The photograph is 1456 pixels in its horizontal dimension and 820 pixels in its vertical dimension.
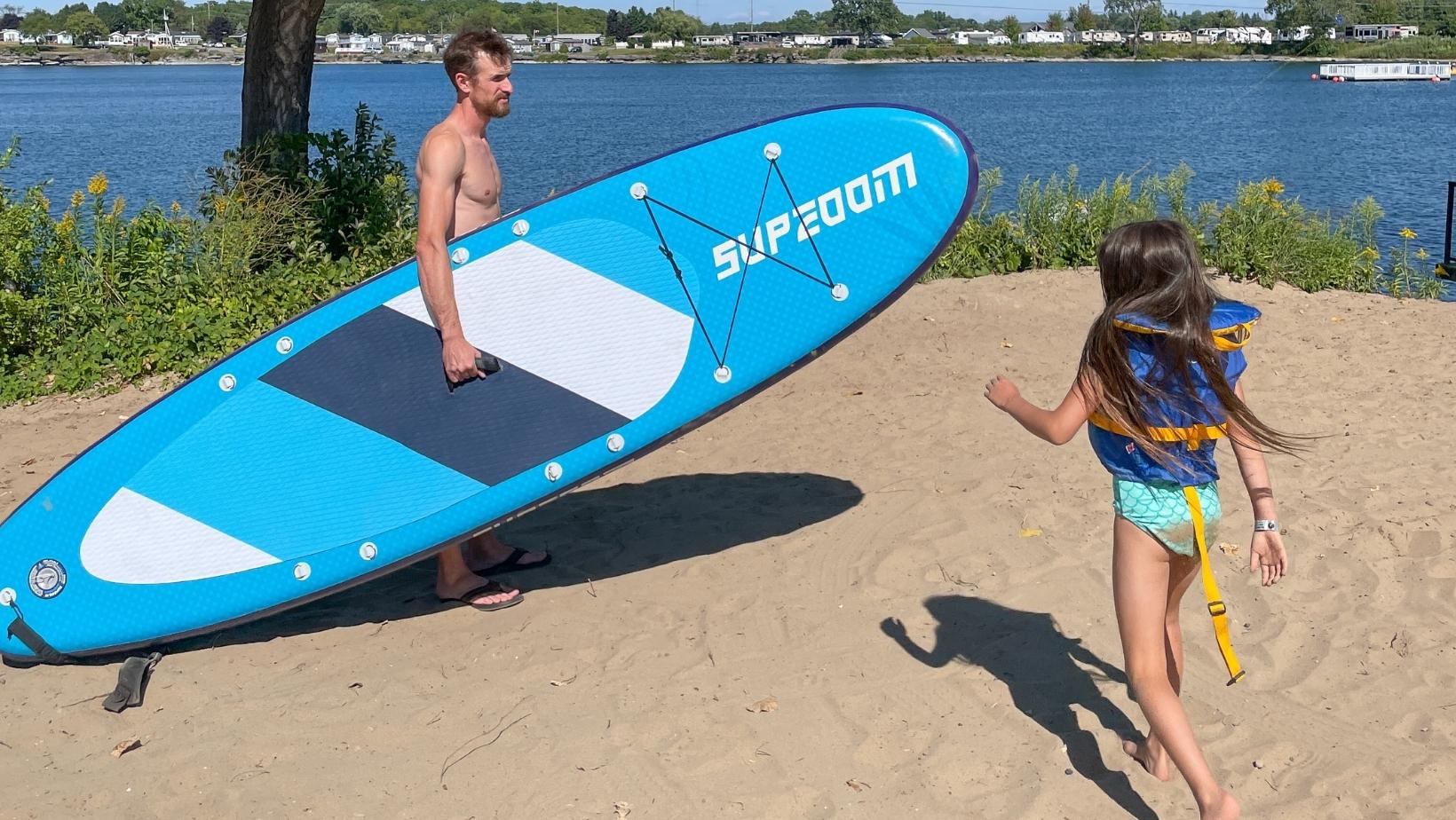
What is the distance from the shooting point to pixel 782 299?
4578mm

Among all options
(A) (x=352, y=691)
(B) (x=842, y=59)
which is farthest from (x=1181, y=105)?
(B) (x=842, y=59)

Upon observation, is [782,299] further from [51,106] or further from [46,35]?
[46,35]

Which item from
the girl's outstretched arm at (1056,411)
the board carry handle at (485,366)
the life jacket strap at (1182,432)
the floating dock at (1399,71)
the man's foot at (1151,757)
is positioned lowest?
the man's foot at (1151,757)

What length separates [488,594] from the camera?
15.4 ft

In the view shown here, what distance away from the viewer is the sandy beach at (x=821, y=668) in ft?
11.7

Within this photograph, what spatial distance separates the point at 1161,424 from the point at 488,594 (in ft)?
8.54

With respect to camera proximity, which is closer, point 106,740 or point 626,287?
point 106,740

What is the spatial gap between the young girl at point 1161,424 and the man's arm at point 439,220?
1973 millimetres

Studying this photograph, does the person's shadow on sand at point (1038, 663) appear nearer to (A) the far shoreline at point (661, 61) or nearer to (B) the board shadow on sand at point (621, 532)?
(B) the board shadow on sand at point (621, 532)

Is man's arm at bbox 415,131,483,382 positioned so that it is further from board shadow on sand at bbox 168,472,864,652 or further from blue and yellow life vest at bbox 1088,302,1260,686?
blue and yellow life vest at bbox 1088,302,1260,686

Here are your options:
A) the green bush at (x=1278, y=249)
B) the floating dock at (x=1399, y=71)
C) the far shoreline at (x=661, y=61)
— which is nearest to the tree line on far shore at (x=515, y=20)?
the far shoreline at (x=661, y=61)

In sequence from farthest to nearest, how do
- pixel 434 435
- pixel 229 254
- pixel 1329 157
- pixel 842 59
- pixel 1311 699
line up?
pixel 842 59, pixel 1329 157, pixel 229 254, pixel 434 435, pixel 1311 699

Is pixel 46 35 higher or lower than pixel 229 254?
higher

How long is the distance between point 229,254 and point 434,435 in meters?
4.08
